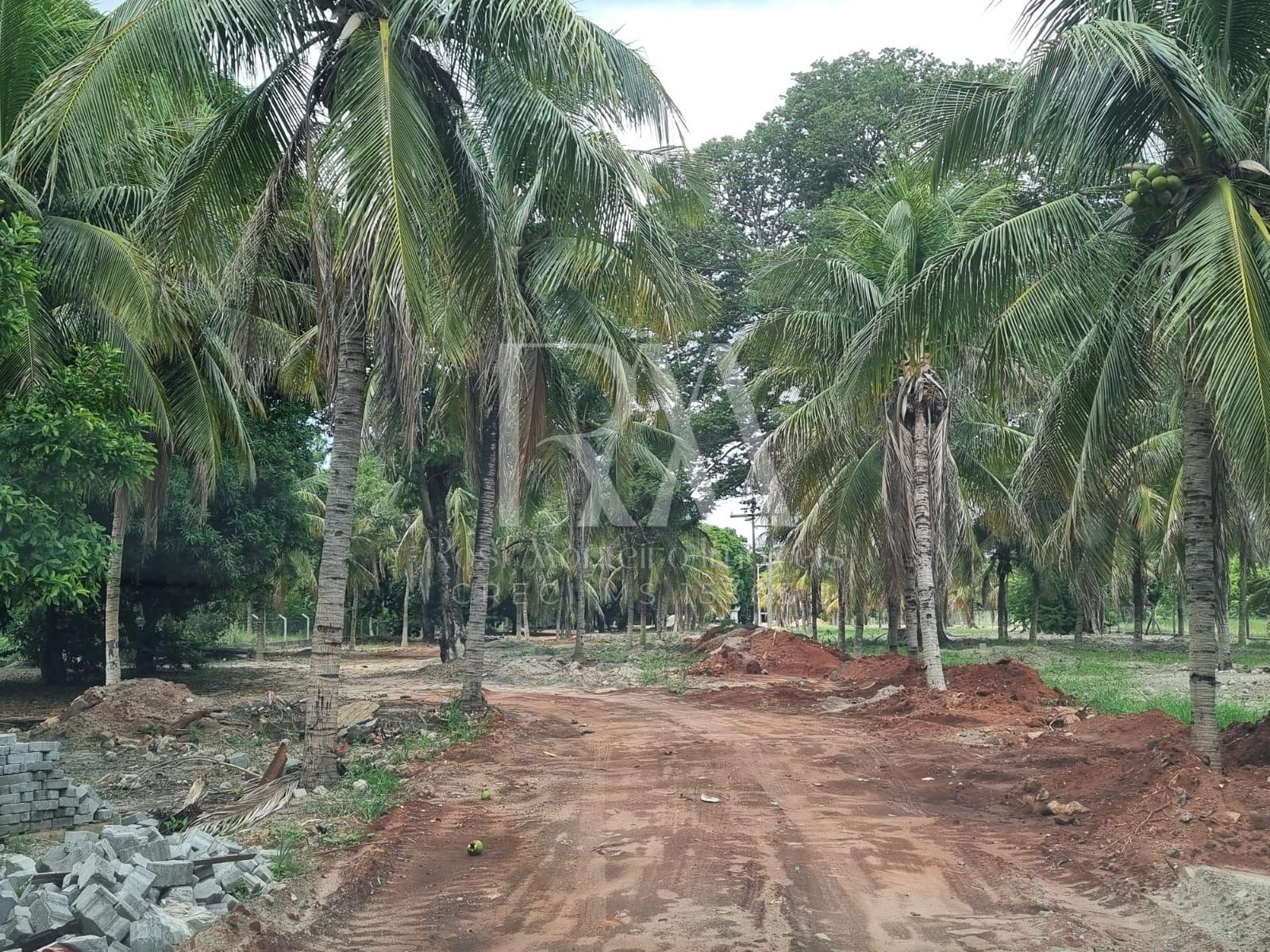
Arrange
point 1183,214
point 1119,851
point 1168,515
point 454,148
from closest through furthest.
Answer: point 1119,851, point 1183,214, point 454,148, point 1168,515

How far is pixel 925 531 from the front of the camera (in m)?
17.6

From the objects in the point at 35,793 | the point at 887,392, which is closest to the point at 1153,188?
the point at 887,392

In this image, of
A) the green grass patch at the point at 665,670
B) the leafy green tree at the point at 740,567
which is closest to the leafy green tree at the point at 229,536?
the green grass patch at the point at 665,670

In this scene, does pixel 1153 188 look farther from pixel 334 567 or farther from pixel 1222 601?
pixel 1222 601

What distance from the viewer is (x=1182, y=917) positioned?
6.54m

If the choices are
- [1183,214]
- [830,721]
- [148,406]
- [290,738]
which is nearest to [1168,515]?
[830,721]

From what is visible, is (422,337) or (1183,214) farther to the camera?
(422,337)

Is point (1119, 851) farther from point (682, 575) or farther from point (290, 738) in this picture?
point (682, 575)

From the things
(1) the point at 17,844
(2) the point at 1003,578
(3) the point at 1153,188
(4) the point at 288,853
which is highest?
(3) the point at 1153,188

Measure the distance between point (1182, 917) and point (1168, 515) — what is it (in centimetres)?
2281

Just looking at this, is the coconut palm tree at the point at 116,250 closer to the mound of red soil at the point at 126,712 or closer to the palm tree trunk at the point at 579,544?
the mound of red soil at the point at 126,712

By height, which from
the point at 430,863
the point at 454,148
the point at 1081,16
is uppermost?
the point at 1081,16

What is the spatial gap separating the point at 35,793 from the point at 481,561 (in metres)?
8.50

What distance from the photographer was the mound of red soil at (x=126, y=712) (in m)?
15.1
